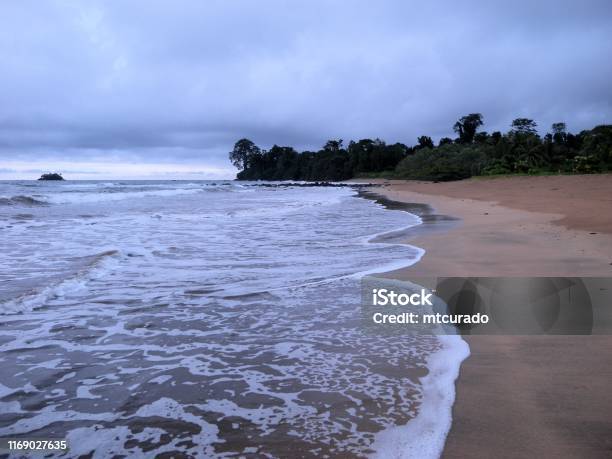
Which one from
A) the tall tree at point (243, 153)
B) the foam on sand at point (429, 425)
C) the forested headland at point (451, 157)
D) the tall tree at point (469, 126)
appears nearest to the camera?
the foam on sand at point (429, 425)

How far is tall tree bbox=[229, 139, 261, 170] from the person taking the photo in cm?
16674

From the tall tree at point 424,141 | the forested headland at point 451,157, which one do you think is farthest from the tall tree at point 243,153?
the tall tree at point 424,141

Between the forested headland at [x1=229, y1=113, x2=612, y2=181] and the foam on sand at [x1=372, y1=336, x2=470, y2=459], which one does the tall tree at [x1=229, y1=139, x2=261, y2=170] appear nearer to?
the forested headland at [x1=229, y1=113, x2=612, y2=181]

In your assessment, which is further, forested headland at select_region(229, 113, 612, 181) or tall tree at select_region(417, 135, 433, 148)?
tall tree at select_region(417, 135, 433, 148)

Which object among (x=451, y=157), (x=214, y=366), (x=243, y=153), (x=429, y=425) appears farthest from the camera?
(x=243, y=153)

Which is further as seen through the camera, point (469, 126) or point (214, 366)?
point (469, 126)

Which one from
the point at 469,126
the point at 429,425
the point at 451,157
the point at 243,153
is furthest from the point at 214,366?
the point at 243,153

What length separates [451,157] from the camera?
8081 cm

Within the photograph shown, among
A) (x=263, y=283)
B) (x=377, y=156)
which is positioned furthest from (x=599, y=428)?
(x=377, y=156)

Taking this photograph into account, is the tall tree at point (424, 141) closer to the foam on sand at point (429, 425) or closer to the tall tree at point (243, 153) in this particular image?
the tall tree at point (243, 153)

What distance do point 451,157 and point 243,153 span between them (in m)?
100

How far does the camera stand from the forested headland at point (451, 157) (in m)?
53.1

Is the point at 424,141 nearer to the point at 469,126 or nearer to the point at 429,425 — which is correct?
the point at 469,126

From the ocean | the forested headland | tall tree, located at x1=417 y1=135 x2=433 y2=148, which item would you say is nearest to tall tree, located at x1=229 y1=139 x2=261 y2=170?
the forested headland
